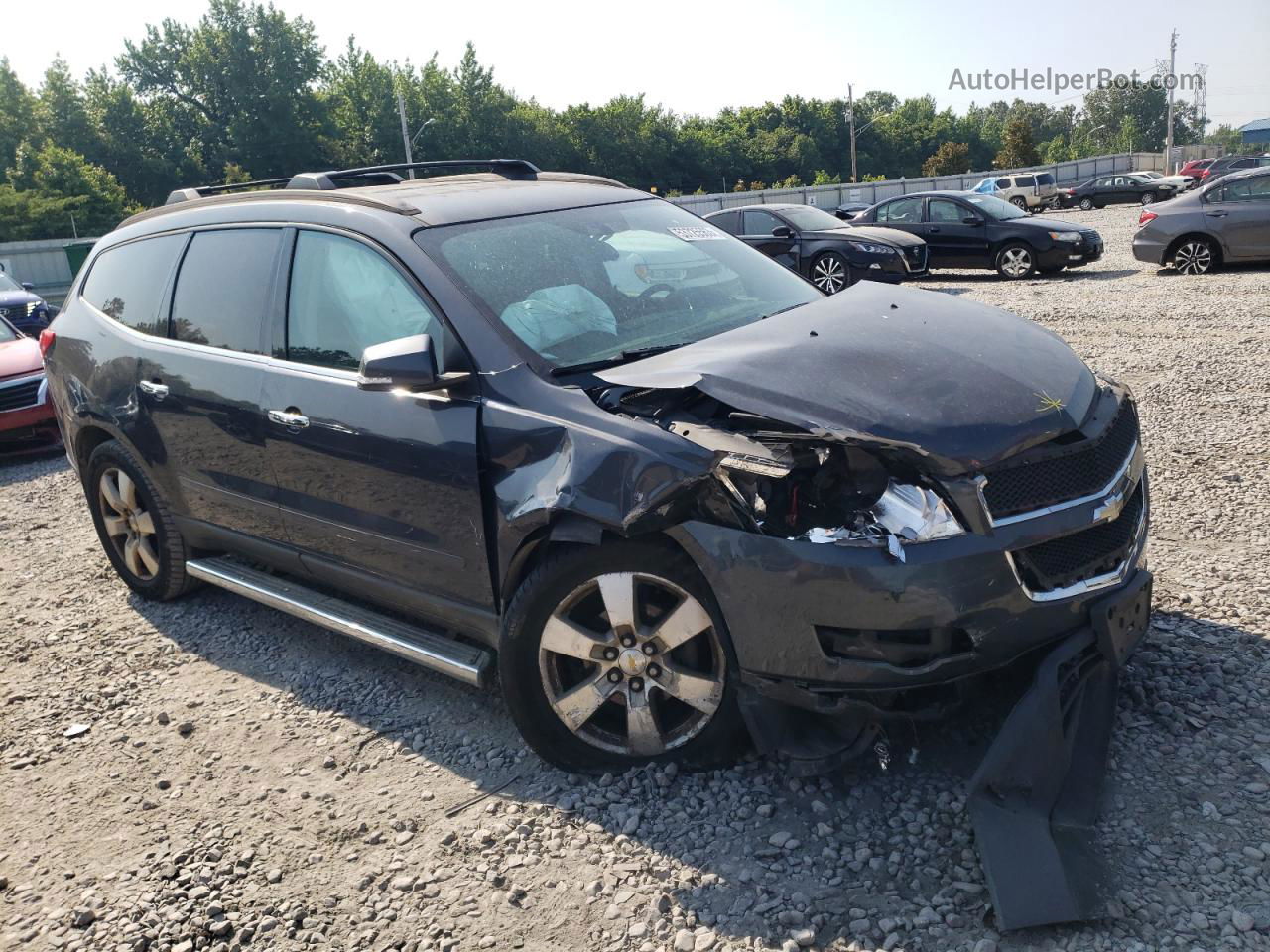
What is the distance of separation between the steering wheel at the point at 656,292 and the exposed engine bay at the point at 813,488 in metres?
1.01

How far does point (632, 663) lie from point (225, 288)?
256 cm

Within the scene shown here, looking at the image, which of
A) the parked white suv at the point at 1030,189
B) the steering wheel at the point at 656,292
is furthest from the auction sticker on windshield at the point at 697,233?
the parked white suv at the point at 1030,189

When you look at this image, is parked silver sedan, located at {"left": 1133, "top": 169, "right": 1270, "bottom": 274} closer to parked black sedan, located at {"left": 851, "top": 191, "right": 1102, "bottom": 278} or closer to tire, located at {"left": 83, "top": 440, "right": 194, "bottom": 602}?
parked black sedan, located at {"left": 851, "top": 191, "right": 1102, "bottom": 278}

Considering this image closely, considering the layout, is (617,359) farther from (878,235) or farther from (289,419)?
(878,235)

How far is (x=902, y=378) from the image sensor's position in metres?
3.06

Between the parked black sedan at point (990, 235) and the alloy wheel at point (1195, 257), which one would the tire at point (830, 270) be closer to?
the parked black sedan at point (990, 235)

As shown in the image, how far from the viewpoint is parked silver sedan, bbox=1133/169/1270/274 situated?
46.2 ft

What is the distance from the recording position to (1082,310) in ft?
40.7

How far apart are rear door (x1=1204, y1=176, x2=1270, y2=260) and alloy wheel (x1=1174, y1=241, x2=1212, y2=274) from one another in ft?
1.00

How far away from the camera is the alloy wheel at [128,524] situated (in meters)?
5.11

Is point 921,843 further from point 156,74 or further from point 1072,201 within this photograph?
point 156,74

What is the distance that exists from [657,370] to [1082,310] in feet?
35.3

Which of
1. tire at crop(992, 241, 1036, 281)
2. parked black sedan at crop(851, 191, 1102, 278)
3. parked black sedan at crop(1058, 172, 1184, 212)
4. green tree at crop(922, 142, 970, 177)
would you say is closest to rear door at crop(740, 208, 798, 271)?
parked black sedan at crop(851, 191, 1102, 278)

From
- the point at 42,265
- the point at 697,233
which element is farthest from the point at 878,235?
the point at 42,265
